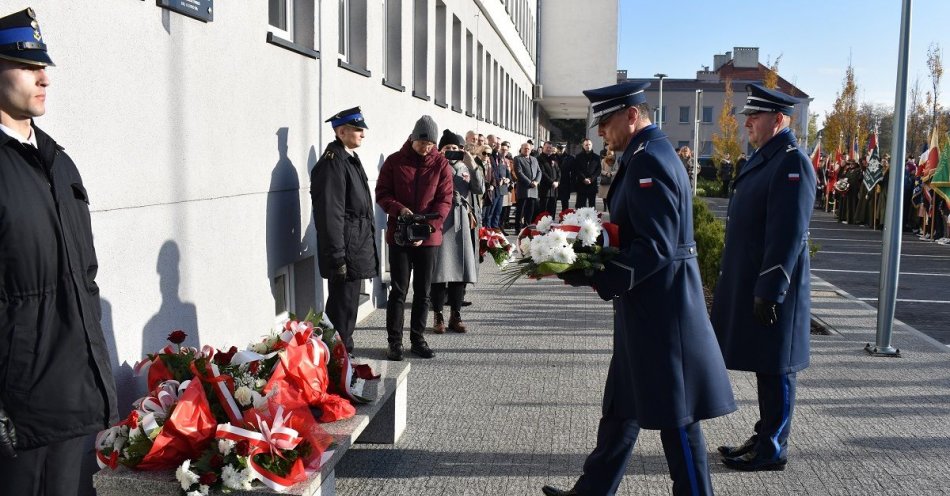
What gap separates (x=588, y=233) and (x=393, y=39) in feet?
28.5

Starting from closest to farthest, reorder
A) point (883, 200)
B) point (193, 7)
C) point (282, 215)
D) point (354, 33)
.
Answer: point (193, 7), point (282, 215), point (354, 33), point (883, 200)

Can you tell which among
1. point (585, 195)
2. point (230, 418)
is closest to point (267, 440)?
point (230, 418)

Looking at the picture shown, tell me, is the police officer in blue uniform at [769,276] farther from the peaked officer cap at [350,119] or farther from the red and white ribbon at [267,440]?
the peaked officer cap at [350,119]

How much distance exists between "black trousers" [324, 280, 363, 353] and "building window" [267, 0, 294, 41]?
84.8 inches

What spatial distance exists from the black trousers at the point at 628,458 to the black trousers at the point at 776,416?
1104mm

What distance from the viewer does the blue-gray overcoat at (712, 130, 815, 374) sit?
493 centimetres

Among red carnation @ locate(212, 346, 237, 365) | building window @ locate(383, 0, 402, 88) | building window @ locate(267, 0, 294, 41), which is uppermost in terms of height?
building window @ locate(383, 0, 402, 88)

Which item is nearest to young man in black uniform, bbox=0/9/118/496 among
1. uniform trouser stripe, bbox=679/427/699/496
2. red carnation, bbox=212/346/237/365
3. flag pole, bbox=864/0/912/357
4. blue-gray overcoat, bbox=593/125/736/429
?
red carnation, bbox=212/346/237/365

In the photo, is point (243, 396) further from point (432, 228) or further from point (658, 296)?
point (432, 228)

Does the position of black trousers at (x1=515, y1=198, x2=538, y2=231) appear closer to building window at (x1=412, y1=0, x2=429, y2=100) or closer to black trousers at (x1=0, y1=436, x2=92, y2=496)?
building window at (x1=412, y1=0, x2=429, y2=100)

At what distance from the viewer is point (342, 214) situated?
696cm

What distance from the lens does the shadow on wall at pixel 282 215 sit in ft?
22.8

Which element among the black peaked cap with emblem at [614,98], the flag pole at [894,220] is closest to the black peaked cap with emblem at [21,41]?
the black peaked cap with emblem at [614,98]

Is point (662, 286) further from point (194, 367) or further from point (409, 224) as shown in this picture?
point (409, 224)
